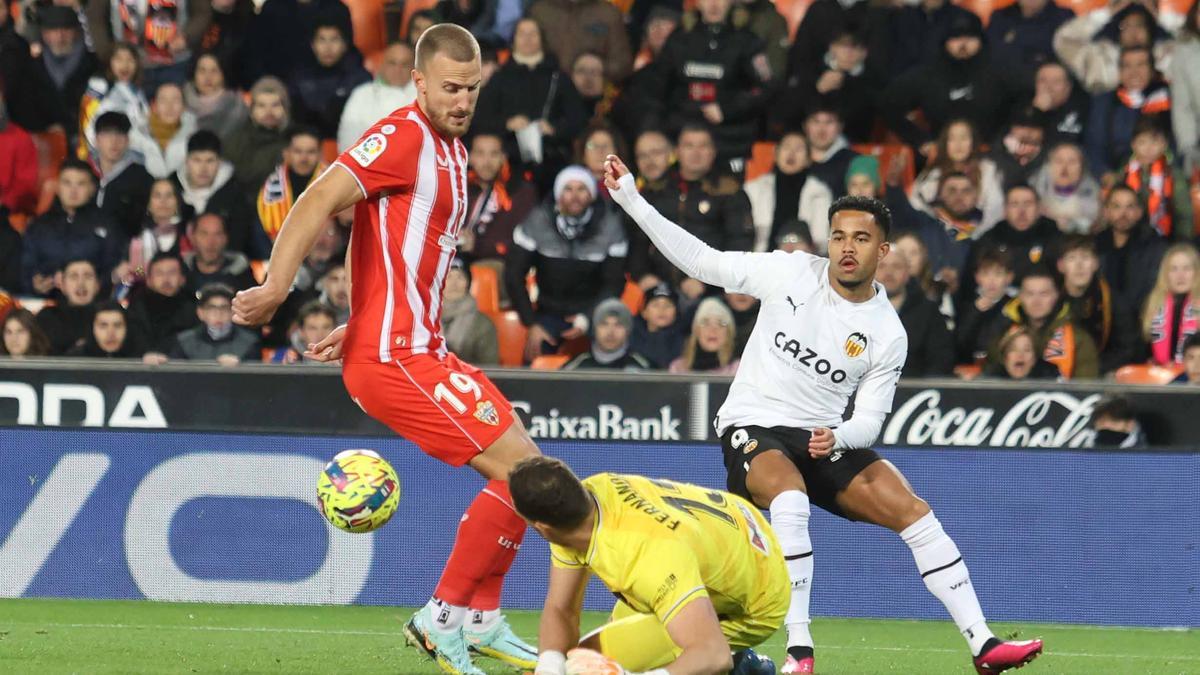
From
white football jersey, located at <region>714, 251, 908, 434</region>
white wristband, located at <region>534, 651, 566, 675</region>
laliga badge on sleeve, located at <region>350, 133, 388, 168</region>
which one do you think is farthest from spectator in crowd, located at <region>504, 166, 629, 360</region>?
white wristband, located at <region>534, 651, 566, 675</region>

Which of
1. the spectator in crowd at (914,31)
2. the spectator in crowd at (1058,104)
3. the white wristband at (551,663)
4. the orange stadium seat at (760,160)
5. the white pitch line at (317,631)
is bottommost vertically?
the white pitch line at (317,631)

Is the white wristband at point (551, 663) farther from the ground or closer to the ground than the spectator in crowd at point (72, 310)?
farther from the ground

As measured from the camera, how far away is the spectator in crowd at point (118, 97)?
12.9 m

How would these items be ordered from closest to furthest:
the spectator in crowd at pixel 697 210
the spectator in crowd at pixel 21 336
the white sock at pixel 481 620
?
the white sock at pixel 481 620 → the spectator in crowd at pixel 21 336 → the spectator in crowd at pixel 697 210

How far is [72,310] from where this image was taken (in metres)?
11.5

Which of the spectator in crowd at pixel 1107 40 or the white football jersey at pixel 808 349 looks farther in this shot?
the spectator in crowd at pixel 1107 40

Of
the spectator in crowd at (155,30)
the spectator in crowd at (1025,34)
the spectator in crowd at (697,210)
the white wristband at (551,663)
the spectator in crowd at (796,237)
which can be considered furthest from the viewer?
the spectator in crowd at (155,30)

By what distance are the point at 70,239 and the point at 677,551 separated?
7921mm

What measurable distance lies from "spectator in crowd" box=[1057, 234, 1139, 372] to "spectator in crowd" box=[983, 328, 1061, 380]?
23.2 inches

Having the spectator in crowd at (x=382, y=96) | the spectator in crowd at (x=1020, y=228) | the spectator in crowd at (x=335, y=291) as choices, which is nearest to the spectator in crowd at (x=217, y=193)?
the spectator in crowd at (x=335, y=291)

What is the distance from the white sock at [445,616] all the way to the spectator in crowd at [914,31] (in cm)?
743

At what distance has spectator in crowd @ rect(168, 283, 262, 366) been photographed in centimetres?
1121

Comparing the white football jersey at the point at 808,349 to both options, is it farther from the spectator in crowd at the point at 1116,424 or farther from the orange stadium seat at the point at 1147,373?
the orange stadium seat at the point at 1147,373

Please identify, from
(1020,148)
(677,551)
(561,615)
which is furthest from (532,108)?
(677,551)
